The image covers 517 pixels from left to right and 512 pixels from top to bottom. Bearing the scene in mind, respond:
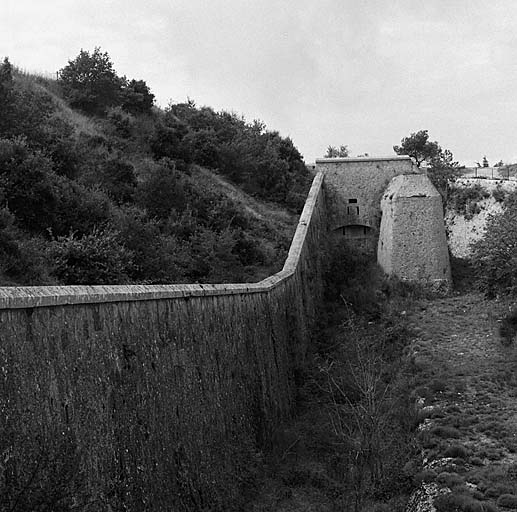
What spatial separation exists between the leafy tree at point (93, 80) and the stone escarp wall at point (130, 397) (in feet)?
80.8

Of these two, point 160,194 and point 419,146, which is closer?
point 160,194

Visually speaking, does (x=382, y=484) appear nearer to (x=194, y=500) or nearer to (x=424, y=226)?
(x=194, y=500)

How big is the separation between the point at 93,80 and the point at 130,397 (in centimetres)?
3085

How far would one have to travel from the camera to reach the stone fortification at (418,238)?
83.7ft

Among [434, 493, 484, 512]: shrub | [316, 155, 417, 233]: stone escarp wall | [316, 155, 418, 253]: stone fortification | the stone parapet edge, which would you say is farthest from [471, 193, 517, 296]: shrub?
[434, 493, 484, 512]: shrub

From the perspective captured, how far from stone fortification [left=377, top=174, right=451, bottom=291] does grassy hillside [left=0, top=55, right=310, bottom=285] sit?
14.3 ft

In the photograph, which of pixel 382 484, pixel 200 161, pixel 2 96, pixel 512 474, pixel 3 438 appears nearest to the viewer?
pixel 3 438

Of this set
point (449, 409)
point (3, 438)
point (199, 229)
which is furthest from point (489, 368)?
point (3, 438)

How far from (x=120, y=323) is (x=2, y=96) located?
667 inches

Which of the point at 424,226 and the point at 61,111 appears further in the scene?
the point at 61,111

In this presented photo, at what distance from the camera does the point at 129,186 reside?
22.8 meters

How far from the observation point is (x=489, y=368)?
16.9 meters

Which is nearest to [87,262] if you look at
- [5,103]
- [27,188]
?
[27,188]

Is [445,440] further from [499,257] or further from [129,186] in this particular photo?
[129,186]
